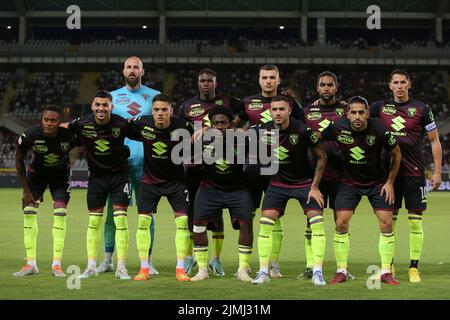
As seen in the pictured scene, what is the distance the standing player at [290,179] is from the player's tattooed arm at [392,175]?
736 mm

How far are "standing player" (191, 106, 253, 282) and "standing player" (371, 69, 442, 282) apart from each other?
1.86 m

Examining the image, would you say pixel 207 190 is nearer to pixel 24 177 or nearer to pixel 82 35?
pixel 24 177

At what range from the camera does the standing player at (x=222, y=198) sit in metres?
8.58

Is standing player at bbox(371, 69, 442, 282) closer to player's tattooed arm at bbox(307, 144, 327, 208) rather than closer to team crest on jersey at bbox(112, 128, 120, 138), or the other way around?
player's tattooed arm at bbox(307, 144, 327, 208)

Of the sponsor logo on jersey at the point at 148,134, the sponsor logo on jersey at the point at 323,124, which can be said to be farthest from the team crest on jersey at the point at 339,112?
the sponsor logo on jersey at the point at 148,134

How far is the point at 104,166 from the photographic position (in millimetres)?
8898

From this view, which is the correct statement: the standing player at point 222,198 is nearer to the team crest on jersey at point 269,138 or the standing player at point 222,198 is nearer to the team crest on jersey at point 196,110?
the team crest on jersey at point 269,138

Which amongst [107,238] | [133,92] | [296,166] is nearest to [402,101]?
[296,166]

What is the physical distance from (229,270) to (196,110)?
6.93 ft

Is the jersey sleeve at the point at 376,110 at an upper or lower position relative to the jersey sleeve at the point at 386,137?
upper

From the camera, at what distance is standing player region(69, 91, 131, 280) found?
344 inches

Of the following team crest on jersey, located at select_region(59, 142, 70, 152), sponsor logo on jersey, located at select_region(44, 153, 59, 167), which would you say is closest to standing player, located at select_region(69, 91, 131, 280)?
team crest on jersey, located at select_region(59, 142, 70, 152)

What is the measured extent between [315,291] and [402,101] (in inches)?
108

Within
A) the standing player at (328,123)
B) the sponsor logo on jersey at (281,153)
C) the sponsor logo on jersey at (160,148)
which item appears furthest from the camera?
the standing player at (328,123)
